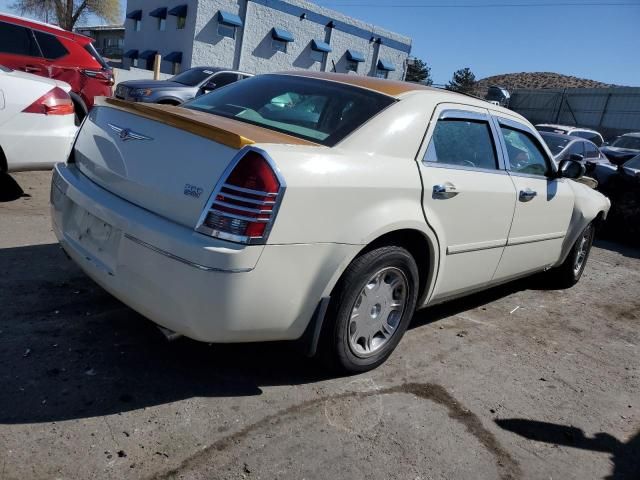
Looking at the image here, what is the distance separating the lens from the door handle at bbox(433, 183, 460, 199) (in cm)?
323

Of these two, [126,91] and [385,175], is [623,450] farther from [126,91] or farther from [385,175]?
[126,91]

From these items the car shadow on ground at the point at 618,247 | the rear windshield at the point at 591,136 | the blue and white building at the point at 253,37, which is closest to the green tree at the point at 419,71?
the blue and white building at the point at 253,37

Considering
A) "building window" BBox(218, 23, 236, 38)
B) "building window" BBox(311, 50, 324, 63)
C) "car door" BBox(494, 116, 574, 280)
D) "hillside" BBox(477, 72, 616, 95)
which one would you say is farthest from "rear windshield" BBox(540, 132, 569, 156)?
"hillside" BBox(477, 72, 616, 95)

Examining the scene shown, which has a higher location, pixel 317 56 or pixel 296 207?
pixel 317 56

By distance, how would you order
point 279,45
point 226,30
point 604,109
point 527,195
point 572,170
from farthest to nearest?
point 604,109, point 279,45, point 226,30, point 572,170, point 527,195

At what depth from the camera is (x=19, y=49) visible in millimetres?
8492

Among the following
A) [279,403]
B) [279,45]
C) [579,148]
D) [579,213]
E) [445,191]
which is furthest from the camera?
[279,45]

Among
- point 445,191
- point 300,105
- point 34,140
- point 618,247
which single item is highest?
point 300,105

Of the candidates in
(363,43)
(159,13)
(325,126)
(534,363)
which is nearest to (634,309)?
(534,363)

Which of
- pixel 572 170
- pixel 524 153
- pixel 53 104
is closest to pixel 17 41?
pixel 53 104

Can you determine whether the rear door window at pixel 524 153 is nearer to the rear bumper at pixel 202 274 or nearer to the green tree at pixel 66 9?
the rear bumper at pixel 202 274

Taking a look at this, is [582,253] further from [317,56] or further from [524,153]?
[317,56]

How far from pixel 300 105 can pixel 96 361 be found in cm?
184

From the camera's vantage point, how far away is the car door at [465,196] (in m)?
3.30
